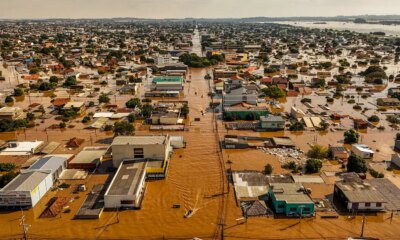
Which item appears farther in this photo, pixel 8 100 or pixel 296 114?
pixel 8 100

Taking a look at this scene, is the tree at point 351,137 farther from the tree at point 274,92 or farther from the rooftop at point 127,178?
the rooftop at point 127,178

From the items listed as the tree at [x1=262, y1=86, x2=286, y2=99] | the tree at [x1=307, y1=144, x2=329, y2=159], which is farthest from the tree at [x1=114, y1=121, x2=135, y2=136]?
the tree at [x1=262, y1=86, x2=286, y2=99]

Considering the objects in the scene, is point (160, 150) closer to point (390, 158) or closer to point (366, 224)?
point (366, 224)

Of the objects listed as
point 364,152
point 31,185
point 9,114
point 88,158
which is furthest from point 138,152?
point 9,114

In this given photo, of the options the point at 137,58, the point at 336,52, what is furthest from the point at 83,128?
the point at 336,52

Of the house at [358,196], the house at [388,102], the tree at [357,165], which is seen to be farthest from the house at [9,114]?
the house at [388,102]

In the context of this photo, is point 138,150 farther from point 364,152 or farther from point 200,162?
point 364,152
